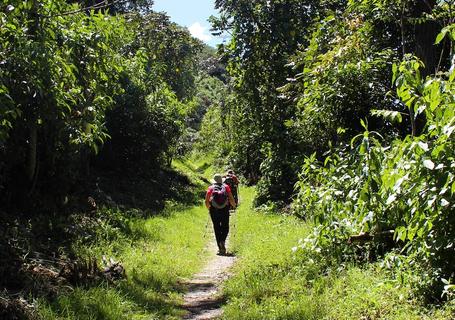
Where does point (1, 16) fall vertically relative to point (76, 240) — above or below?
above

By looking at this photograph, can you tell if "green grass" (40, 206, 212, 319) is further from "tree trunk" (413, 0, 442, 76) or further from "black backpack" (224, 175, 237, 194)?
"tree trunk" (413, 0, 442, 76)

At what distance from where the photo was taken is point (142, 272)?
842cm

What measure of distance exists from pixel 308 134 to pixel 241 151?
14.0 m

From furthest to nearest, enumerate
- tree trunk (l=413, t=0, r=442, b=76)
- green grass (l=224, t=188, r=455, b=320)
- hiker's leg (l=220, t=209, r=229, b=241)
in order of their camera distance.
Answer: hiker's leg (l=220, t=209, r=229, b=241), tree trunk (l=413, t=0, r=442, b=76), green grass (l=224, t=188, r=455, b=320)

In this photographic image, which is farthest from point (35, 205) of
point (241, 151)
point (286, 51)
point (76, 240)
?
point (241, 151)

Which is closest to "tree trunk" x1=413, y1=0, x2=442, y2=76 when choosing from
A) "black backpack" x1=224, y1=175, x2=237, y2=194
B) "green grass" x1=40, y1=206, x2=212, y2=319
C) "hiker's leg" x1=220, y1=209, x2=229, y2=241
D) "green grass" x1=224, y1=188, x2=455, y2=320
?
"green grass" x1=224, y1=188, x2=455, y2=320

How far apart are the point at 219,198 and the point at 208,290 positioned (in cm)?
321

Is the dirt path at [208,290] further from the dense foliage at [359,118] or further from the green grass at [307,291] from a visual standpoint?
the dense foliage at [359,118]

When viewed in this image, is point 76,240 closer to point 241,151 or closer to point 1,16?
point 1,16

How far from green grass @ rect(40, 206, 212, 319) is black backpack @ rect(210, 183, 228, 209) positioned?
122 cm

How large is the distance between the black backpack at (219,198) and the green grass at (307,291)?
164 cm

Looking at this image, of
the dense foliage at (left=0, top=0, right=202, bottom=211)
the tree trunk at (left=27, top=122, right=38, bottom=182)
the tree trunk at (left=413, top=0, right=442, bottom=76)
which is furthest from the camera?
the tree trunk at (left=413, top=0, right=442, bottom=76)

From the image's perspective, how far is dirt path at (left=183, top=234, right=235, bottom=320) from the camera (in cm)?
708

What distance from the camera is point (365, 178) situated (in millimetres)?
5961
